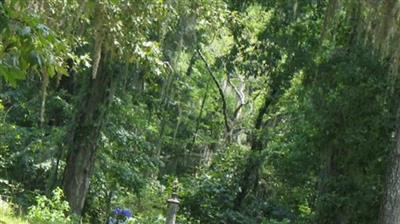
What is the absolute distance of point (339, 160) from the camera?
10.4 metres

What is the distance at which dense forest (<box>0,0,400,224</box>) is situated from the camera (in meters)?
7.86

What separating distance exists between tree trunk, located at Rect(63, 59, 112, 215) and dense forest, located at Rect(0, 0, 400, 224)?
2 cm

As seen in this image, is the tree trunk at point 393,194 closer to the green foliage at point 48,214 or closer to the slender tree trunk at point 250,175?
the green foliage at point 48,214

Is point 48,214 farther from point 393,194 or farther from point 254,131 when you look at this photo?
point 254,131

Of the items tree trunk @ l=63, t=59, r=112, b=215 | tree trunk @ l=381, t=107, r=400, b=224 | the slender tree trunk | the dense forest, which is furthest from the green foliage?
the slender tree trunk

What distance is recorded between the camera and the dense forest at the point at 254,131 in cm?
786

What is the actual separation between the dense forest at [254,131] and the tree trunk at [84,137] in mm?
18

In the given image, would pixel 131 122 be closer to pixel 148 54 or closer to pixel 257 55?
pixel 257 55

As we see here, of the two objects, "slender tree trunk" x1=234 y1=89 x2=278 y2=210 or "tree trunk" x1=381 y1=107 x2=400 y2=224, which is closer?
"tree trunk" x1=381 y1=107 x2=400 y2=224

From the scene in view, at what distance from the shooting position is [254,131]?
49.4 ft

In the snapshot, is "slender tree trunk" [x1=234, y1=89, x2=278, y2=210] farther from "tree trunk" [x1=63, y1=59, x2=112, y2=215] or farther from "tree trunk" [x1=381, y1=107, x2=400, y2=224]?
"tree trunk" [x1=381, y1=107, x2=400, y2=224]

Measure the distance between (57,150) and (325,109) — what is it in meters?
4.60

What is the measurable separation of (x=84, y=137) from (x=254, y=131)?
610 cm

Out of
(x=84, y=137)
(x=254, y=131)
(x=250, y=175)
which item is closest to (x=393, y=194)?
(x=84, y=137)
